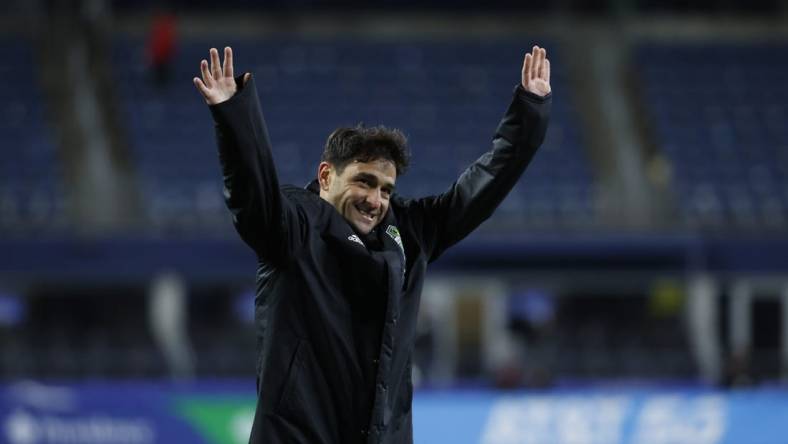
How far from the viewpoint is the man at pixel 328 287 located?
3.77 metres

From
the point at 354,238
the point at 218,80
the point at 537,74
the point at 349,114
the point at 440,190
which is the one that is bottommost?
the point at 354,238

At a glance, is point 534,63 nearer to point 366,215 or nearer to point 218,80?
point 366,215

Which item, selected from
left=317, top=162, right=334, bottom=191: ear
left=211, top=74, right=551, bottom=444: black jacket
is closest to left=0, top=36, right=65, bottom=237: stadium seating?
left=317, top=162, right=334, bottom=191: ear

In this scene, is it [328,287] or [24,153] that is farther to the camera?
[24,153]

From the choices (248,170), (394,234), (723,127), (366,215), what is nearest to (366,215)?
(366,215)

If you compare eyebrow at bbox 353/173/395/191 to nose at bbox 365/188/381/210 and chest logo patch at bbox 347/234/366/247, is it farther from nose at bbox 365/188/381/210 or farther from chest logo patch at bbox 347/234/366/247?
chest logo patch at bbox 347/234/366/247

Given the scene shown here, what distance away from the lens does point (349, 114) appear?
20234mm

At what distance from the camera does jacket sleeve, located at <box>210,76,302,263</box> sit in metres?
3.69

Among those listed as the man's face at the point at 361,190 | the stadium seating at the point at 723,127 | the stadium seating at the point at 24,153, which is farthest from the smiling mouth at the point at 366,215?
the stadium seating at the point at 723,127

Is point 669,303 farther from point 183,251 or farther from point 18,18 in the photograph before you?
point 18,18

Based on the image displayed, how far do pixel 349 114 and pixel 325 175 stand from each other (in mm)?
16242

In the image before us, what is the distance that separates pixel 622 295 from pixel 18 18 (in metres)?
10.3

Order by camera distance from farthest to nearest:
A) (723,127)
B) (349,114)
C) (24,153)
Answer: (723,127), (349,114), (24,153)

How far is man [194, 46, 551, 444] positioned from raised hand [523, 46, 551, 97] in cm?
58
